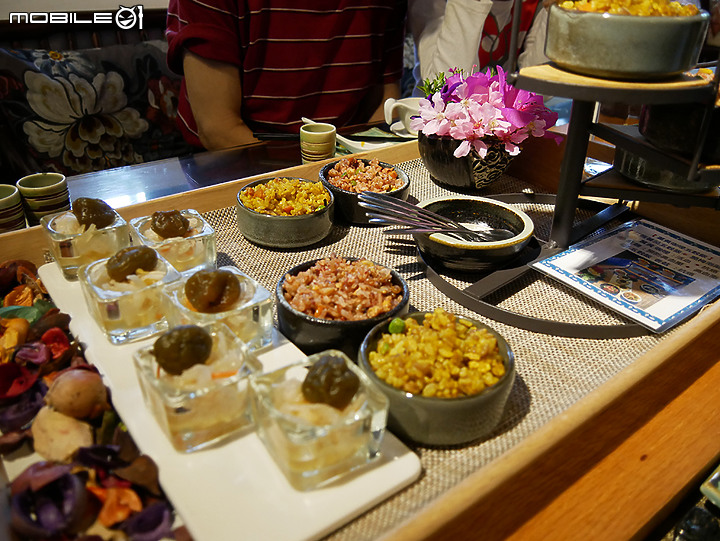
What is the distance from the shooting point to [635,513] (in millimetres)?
844

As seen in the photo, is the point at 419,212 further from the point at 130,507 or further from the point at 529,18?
the point at 529,18

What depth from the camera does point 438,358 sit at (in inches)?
33.8

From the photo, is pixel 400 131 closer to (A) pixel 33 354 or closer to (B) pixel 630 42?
(B) pixel 630 42

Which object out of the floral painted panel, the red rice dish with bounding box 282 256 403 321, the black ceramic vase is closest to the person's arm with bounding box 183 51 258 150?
the floral painted panel

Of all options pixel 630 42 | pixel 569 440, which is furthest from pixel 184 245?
pixel 630 42

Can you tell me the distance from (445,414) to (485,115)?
0.98 metres

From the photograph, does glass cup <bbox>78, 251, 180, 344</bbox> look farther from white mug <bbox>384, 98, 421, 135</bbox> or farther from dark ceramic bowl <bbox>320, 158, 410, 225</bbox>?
white mug <bbox>384, 98, 421, 135</bbox>

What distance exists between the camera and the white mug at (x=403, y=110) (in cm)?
199

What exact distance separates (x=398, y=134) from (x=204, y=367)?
1427 mm

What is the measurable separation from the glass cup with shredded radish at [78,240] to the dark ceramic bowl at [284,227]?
0.30 meters

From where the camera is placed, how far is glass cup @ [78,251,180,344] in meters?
0.96

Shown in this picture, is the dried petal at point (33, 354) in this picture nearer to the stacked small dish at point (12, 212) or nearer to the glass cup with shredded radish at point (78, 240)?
the glass cup with shredded radish at point (78, 240)

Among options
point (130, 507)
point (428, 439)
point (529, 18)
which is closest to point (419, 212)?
point (428, 439)

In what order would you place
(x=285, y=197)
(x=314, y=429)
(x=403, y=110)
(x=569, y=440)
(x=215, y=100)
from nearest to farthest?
(x=314, y=429) → (x=569, y=440) → (x=285, y=197) → (x=403, y=110) → (x=215, y=100)
